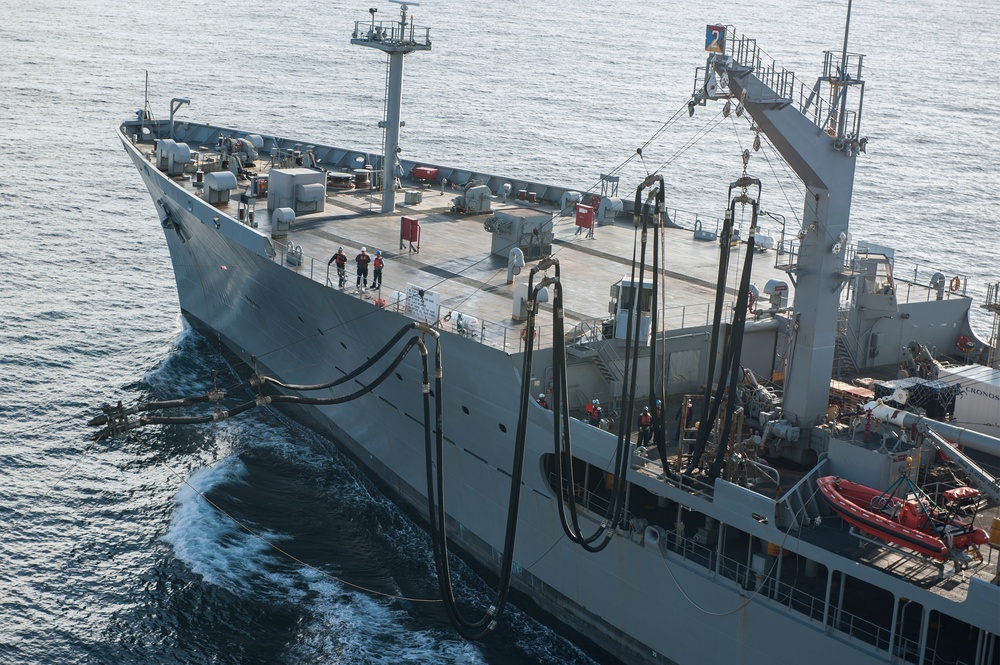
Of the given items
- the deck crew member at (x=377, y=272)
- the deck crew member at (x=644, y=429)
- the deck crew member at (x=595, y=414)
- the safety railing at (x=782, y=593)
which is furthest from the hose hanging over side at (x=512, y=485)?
the deck crew member at (x=377, y=272)

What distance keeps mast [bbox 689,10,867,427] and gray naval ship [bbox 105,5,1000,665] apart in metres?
0.06

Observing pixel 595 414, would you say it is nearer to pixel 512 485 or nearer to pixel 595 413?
pixel 595 413

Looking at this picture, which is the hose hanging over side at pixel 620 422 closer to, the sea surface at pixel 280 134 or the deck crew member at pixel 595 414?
the deck crew member at pixel 595 414

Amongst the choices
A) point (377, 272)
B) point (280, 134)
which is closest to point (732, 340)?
point (377, 272)

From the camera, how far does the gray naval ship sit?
21.4 m

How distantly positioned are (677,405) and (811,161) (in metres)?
7.66

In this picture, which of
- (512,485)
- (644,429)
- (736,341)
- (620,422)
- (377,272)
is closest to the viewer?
(736,341)

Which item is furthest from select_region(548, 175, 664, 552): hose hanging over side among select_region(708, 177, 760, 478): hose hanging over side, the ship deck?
the ship deck

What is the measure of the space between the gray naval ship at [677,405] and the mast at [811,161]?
0.06 meters

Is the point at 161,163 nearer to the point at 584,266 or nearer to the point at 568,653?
the point at 584,266

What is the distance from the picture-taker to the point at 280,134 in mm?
78375

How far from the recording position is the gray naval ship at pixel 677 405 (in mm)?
21438

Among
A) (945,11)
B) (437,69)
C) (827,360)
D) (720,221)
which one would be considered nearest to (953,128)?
(720,221)

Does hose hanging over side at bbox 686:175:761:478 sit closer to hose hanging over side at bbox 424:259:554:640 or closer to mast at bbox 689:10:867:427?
mast at bbox 689:10:867:427
